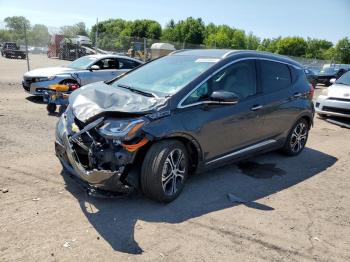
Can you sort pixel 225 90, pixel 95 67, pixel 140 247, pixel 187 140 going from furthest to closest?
pixel 95 67
pixel 225 90
pixel 187 140
pixel 140 247

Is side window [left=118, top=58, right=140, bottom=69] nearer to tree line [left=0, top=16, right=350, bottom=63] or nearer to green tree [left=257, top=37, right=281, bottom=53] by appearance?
tree line [left=0, top=16, right=350, bottom=63]

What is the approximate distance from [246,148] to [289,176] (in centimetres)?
91

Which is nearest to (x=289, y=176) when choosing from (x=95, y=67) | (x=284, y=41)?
(x=95, y=67)

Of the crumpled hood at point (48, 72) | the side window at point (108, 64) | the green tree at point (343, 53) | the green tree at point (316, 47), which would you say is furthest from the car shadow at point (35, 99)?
the green tree at point (316, 47)

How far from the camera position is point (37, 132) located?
7234mm

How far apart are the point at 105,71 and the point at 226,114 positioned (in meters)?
7.09

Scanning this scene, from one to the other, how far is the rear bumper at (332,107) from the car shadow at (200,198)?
403cm

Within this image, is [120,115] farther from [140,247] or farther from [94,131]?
[140,247]

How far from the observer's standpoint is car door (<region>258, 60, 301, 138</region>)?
5.73m

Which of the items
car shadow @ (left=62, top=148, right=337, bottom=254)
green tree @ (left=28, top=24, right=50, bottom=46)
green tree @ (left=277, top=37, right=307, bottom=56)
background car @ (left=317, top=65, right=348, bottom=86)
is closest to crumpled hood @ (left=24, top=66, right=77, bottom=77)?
car shadow @ (left=62, top=148, right=337, bottom=254)

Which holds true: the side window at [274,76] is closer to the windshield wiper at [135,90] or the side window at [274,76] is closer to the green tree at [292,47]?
the windshield wiper at [135,90]

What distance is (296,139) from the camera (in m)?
6.73

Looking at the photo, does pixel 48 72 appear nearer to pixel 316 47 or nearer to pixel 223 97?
pixel 223 97

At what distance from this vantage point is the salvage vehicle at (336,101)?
10.1 metres
